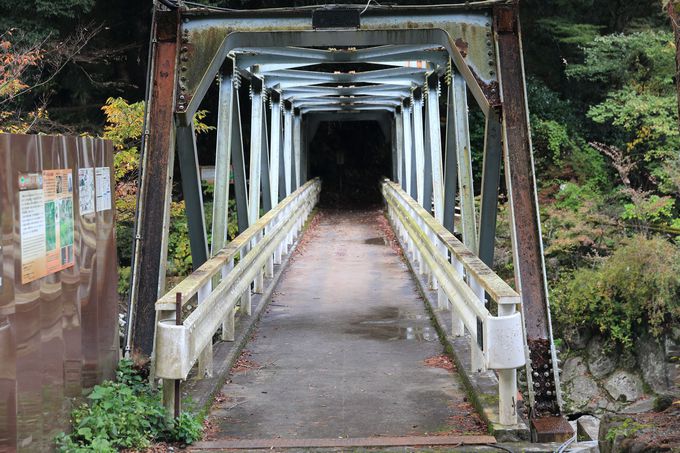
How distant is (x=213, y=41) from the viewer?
6855 mm

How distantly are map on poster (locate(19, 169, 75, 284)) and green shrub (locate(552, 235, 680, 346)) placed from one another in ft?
37.7

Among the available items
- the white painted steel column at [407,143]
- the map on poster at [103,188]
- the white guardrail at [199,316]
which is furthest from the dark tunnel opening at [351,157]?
the map on poster at [103,188]

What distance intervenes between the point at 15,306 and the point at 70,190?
113 centimetres

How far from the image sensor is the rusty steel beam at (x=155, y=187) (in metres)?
6.23

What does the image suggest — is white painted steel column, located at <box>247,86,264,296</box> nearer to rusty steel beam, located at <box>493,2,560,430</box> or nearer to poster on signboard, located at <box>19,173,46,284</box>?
rusty steel beam, located at <box>493,2,560,430</box>

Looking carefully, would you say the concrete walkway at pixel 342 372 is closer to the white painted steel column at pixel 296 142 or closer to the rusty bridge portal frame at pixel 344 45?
the rusty bridge portal frame at pixel 344 45

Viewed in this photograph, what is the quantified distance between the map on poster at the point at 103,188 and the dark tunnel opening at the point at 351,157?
103 feet

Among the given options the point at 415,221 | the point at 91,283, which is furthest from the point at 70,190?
the point at 415,221

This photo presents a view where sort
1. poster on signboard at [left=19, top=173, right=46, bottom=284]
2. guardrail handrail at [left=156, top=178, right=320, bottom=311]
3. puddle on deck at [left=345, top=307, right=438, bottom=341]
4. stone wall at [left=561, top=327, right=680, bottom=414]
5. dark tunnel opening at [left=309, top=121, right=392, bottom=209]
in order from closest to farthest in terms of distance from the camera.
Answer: poster on signboard at [left=19, top=173, right=46, bottom=284]
guardrail handrail at [left=156, top=178, right=320, bottom=311]
puddle on deck at [left=345, top=307, right=438, bottom=341]
stone wall at [left=561, top=327, right=680, bottom=414]
dark tunnel opening at [left=309, top=121, right=392, bottom=209]

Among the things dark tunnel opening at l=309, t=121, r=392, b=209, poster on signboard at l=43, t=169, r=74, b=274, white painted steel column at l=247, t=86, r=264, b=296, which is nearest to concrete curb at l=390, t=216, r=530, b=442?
poster on signboard at l=43, t=169, r=74, b=274

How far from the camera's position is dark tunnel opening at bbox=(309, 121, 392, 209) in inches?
1487

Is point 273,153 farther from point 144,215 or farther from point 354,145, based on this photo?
point 354,145

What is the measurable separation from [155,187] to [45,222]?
6.85ft

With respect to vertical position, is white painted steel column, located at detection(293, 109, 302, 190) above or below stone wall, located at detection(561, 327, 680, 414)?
above
